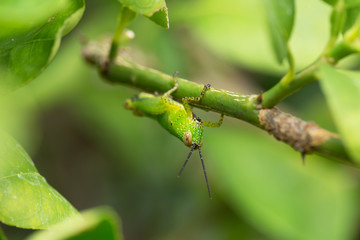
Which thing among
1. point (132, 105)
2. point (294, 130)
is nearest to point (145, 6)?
point (294, 130)

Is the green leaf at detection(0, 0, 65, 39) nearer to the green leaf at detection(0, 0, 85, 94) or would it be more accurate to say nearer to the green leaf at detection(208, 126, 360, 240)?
the green leaf at detection(0, 0, 85, 94)

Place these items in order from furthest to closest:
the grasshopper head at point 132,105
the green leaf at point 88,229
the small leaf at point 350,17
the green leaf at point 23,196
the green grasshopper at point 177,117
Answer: the grasshopper head at point 132,105
the green grasshopper at point 177,117
the small leaf at point 350,17
the green leaf at point 23,196
the green leaf at point 88,229

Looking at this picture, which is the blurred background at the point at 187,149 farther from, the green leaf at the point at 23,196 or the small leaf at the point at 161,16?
the small leaf at the point at 161,16

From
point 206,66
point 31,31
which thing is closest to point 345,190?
point 206,66

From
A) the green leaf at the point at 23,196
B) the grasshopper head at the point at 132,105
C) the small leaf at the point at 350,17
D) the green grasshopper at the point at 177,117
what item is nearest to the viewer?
the green leaf at the point at 23,196

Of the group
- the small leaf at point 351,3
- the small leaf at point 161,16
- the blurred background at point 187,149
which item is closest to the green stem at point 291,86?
the small leaf at point 351,3

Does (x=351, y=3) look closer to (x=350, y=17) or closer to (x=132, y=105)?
(x=350, y=17)

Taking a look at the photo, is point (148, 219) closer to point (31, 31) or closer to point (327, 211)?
point (327, 211)
